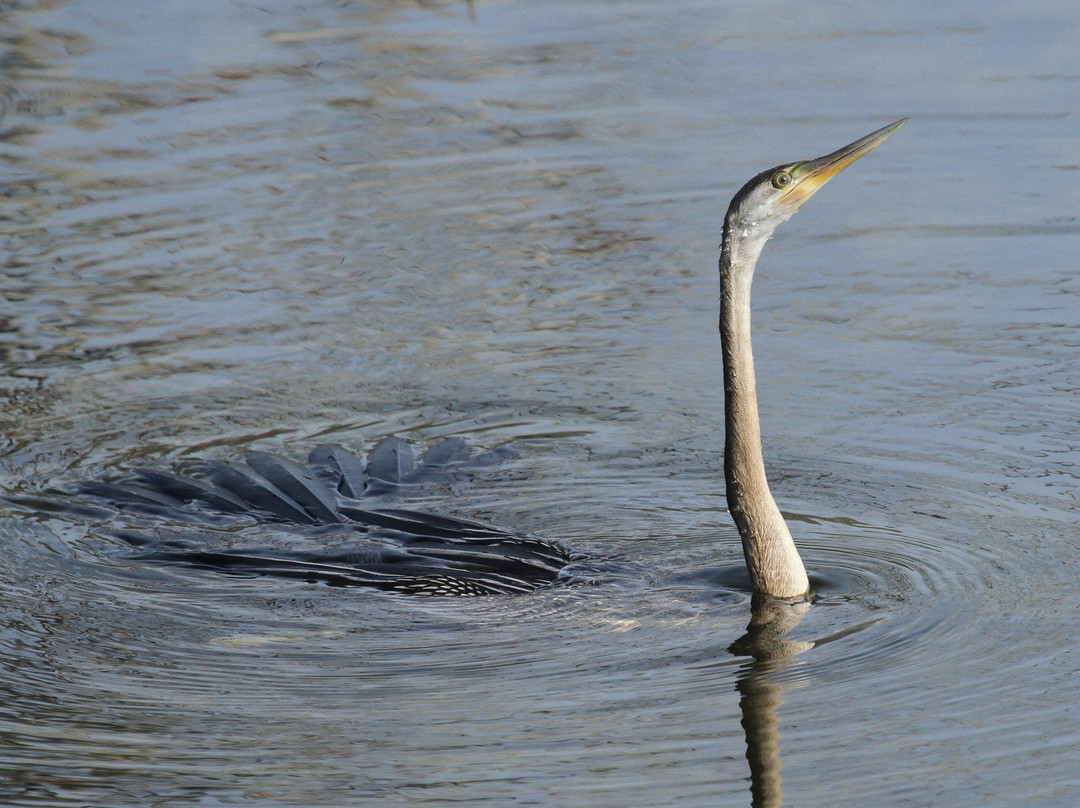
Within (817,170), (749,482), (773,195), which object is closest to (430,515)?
(749,482)

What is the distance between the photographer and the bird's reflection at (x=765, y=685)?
4695 millimetres

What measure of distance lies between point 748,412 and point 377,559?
61.1 inches

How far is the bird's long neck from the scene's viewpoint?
5.75 meters

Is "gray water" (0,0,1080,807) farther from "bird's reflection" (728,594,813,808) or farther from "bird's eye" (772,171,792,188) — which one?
"bird's eye" (772,171,792,188)

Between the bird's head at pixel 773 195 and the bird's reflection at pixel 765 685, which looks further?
the bird's head at pixel 773 195

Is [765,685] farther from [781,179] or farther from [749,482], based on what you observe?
[781,179]

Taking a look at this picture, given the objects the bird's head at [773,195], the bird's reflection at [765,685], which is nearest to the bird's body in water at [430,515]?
the bird's head at [773,195]

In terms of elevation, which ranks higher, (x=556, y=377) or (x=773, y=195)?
(x=773, y=195)

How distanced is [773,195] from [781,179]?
62mm

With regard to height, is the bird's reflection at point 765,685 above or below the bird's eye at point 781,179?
below

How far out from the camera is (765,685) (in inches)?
208

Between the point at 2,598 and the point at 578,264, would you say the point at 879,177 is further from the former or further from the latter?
the point at 2,598

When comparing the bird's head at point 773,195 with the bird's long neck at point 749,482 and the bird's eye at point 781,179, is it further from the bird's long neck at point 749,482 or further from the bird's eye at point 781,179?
the bird's long neck at point 749,482

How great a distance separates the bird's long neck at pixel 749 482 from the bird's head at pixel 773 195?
4.8 inches
